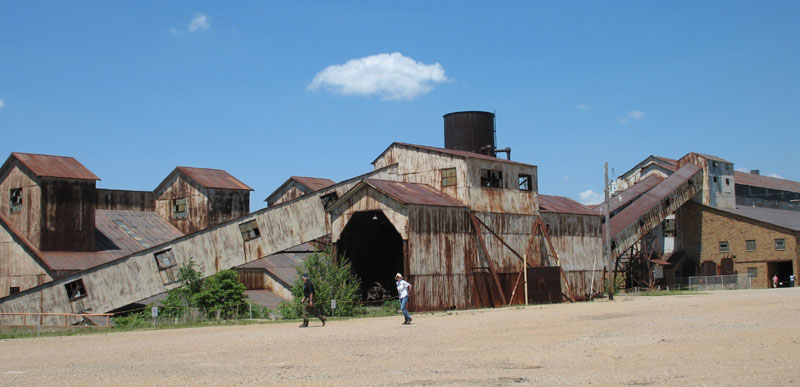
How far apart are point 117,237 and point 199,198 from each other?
6.85m

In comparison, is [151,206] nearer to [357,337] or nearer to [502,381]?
[357,337]

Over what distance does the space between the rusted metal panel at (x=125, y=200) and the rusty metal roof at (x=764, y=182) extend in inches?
2081

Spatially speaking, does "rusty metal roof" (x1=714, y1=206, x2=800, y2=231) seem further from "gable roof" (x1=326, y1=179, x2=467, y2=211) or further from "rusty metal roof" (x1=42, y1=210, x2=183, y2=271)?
"rusty metal roof" (x1=42, y1=210, x2=183, y2=271)

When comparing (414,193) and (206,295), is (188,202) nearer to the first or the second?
(206,295)

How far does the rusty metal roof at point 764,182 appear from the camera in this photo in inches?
2891

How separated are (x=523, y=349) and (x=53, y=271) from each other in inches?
1230

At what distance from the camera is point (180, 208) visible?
52.6 m

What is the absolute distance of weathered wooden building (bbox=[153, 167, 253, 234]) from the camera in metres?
51.2

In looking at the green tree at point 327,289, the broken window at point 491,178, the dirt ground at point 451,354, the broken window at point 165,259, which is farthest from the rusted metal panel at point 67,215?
the broken window at point 491,178

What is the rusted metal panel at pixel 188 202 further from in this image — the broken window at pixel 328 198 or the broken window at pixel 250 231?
the broken window at pixel 328 198

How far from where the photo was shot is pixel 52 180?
41594 millimetres

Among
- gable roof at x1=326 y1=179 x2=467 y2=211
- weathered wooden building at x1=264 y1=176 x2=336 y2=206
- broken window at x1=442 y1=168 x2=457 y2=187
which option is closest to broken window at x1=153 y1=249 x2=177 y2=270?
gable roof at x1=326 y1=179 x2=467 y2=211

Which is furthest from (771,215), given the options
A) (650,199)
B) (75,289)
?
(75,289)

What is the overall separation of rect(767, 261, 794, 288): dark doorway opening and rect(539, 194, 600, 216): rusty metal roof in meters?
20.3
